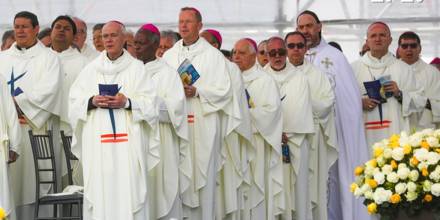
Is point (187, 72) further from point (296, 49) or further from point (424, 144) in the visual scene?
point (424, 144)

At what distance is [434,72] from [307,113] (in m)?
2.76

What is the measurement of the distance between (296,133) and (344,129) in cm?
79

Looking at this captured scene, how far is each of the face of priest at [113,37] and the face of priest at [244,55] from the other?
2.76 meters

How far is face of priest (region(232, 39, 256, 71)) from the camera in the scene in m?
16.7

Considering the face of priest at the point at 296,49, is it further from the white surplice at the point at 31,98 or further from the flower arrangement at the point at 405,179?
the flower arrangement at the point at 405,179

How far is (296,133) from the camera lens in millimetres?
17047

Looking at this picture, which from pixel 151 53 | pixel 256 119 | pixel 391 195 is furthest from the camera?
pixel 256 119

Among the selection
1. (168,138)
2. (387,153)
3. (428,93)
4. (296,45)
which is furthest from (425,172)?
(428,93)

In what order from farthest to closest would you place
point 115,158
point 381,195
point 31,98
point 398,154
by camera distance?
point 31,98 → point 115,158 → point 398,154 → point 381,195

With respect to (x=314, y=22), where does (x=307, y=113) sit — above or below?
below

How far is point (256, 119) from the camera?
1667cm

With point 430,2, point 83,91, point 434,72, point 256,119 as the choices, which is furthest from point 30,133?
point 430,2

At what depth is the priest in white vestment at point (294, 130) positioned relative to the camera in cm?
1700

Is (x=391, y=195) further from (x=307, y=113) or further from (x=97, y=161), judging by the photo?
(x=307, y=113)
